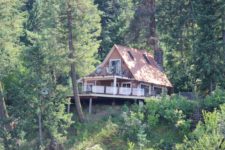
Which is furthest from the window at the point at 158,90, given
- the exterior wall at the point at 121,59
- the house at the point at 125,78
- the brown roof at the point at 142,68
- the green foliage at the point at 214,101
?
the green foliage at the point at 214,101

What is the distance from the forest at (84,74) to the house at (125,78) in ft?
4.40

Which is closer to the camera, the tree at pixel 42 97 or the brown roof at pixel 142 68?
the tree at pixel 42 97

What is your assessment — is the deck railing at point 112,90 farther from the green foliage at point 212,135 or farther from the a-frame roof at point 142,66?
the green foliage at point 212,135

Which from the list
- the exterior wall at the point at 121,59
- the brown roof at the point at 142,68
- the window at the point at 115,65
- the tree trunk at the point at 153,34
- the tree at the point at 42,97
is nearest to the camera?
the tree at the point at 42,97

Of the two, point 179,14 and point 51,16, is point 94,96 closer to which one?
point 51,16

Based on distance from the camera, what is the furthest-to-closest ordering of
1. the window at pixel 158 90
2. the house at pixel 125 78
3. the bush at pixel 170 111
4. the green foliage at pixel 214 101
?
the window at pixel 158 90, the house at pixel 125 78, the green foliage at pixel 214 101, the bush at pixel 170 111

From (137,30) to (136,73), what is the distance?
Answer: 602 cm

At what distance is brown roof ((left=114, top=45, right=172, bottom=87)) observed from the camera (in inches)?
1640

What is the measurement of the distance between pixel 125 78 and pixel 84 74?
412cm

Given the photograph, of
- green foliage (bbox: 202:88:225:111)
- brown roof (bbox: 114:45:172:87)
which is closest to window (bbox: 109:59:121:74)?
brown roof (bbox: 114:45:172:87)

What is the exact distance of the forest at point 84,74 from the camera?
32.8 meters

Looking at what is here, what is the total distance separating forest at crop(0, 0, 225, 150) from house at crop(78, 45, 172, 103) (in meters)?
1.34

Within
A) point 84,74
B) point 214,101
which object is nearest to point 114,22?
point 84,74

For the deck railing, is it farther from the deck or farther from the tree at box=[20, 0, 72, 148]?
the tree at box=[20, 0, 72, 148]
